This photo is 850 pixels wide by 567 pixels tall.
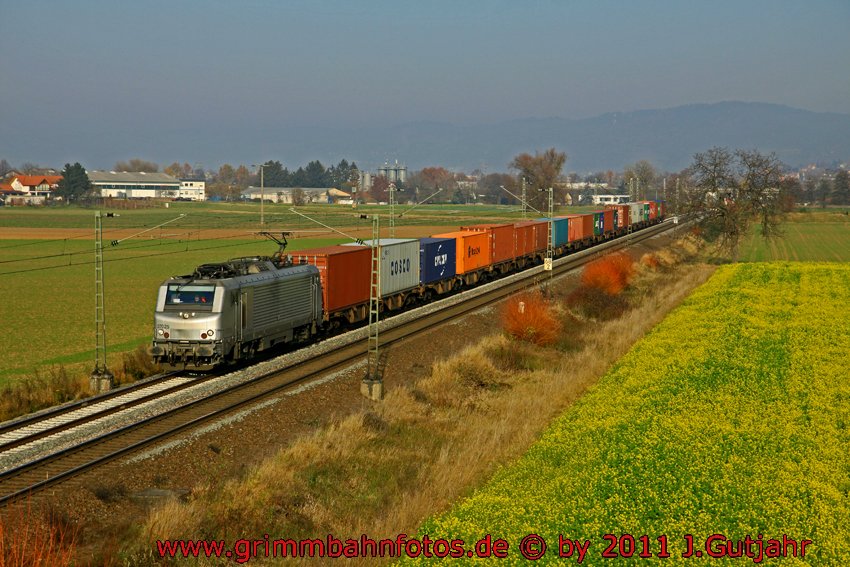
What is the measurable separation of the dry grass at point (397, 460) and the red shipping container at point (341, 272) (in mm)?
6763

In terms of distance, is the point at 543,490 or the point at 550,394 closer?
the point at 543,490

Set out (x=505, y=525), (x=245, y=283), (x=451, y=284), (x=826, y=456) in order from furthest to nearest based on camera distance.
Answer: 1. (x=451, y=284)
2. (x=245, y=283)
3. (x=826, y=456)
4. (x=505, y=525)

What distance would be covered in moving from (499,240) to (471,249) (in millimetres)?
6006

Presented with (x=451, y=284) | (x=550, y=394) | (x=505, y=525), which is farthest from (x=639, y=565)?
(x=451, y=284)

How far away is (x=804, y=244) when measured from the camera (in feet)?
325

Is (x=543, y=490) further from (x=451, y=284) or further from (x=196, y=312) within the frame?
(x=451, y=284)

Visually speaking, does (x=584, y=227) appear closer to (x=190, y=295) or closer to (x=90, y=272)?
(x=90, y=272)

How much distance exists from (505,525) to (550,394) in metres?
12.6

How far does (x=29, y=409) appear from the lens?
26.0 metres

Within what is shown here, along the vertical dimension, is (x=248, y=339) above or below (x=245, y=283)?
below

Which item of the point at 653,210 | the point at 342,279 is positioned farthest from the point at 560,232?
the point at 653,210

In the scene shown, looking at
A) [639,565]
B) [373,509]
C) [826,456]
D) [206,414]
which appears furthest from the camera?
[206,414]

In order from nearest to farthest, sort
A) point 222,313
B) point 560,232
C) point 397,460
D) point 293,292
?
point 397,460, point 222,313, point 293,292, point 560,232

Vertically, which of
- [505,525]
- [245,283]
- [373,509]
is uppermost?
[245,283]
